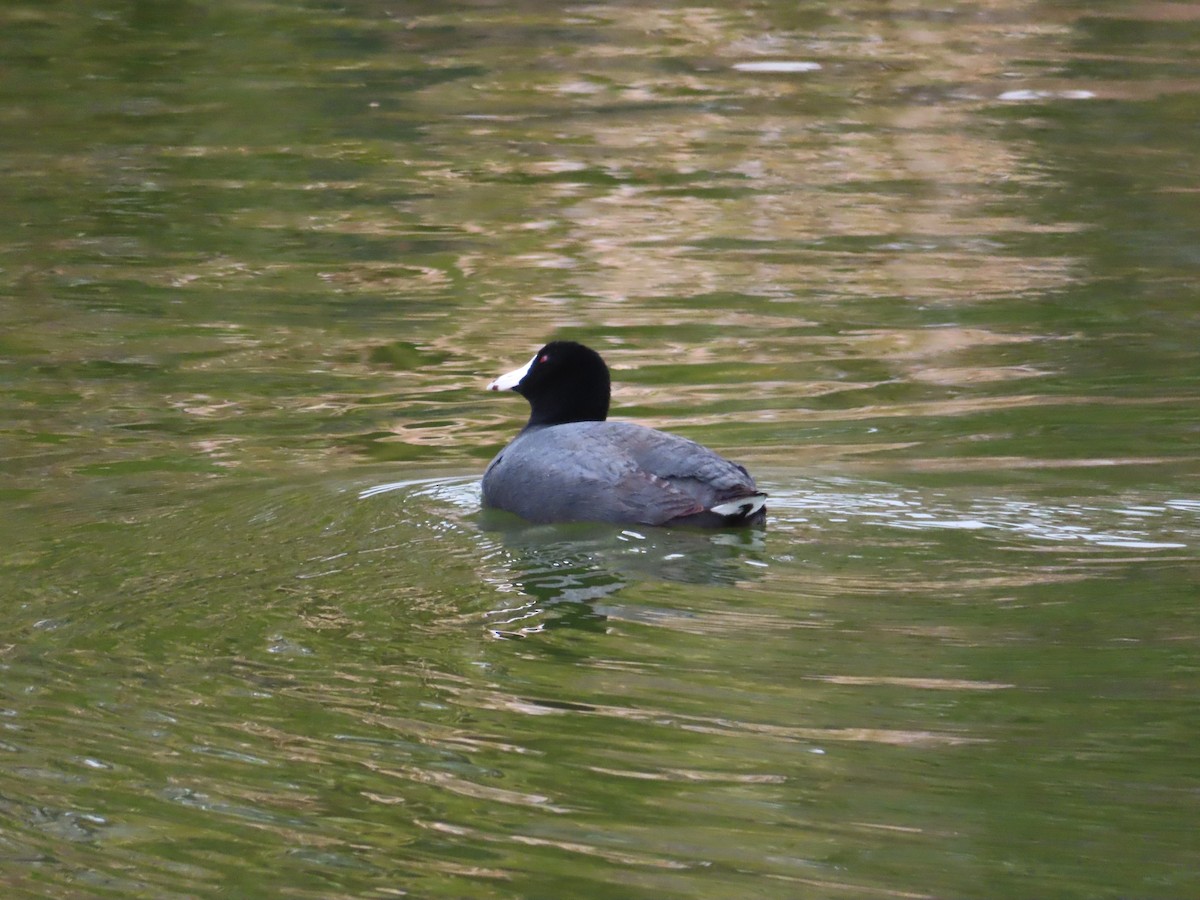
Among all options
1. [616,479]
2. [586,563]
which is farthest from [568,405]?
[586,563]

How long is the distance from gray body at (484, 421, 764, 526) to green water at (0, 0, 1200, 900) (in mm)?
150

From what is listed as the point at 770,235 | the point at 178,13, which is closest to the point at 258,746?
the point at 770,235

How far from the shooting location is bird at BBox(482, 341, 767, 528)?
25.1 ft

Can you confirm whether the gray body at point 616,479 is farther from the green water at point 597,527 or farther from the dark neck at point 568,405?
the dark neck at point 568,405

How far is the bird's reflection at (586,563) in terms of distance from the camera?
265 inches

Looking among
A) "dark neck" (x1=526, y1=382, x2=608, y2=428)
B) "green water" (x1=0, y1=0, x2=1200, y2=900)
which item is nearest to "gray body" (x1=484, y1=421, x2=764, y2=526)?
"green water" (x1=0, y1=0, x2=1200, y2=900)

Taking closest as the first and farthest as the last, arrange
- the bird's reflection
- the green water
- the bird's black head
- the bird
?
the green water
the bird's reflection
the bird
the bird's black head

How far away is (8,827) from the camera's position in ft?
17.3

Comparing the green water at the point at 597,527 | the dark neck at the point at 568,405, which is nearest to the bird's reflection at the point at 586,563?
the green water at the point at 597,527

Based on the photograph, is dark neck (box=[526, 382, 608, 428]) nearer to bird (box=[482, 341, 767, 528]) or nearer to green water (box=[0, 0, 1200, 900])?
bird (box=[482, 341, 767, 528])

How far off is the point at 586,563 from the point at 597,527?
53 cm

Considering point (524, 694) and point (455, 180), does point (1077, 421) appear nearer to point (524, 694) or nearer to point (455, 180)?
point (524, 694)

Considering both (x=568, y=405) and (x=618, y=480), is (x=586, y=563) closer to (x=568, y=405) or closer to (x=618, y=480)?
(x=618, y=480)

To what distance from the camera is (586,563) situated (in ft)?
24.0
